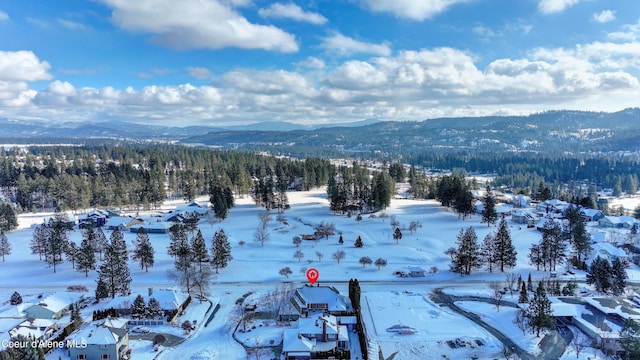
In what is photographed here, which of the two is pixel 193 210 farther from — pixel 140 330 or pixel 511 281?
pixel 511 281

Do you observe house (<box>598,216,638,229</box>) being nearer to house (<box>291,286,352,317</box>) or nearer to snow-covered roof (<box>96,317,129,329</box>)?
house (<box>291,286,352,317</box>)

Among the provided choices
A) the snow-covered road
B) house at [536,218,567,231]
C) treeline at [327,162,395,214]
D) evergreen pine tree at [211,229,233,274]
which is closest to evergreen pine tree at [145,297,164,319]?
the snow-covered road

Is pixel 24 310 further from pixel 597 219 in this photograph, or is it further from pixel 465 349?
pixel 597 219

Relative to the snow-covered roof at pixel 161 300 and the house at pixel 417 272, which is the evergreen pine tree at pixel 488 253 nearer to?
the house at pixel 417 272

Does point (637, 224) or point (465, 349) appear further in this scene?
point (637, 224)

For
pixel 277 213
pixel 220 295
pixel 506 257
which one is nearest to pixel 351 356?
pixel 220 295

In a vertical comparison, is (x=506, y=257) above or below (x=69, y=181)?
below

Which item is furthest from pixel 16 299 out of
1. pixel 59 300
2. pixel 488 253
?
pixel 488 253
